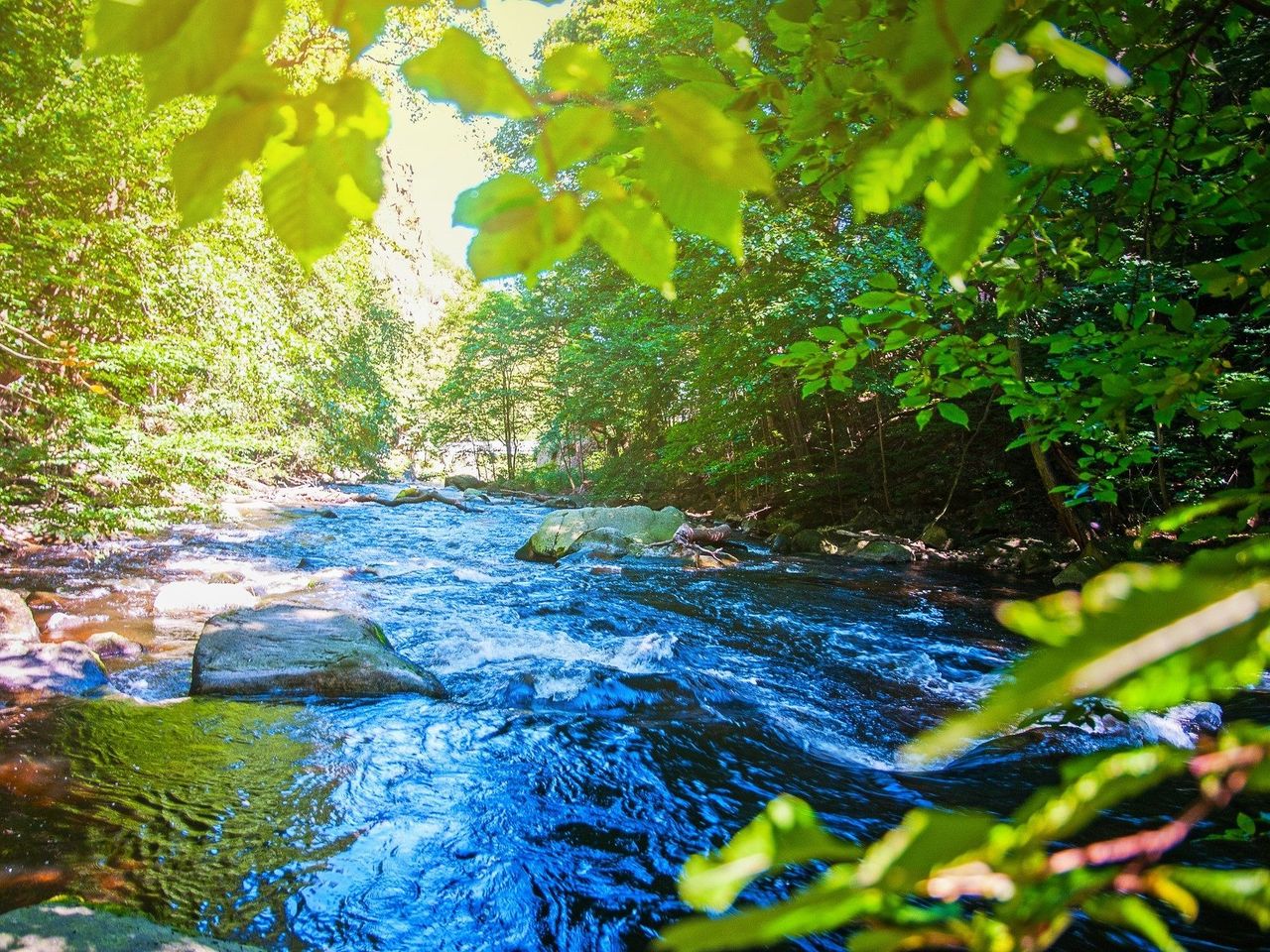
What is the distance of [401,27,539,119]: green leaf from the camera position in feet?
1.75

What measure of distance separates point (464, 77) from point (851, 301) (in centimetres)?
103

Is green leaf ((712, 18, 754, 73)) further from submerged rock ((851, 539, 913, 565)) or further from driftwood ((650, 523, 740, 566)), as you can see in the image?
submerged rock ((851, 539, 913, 565))

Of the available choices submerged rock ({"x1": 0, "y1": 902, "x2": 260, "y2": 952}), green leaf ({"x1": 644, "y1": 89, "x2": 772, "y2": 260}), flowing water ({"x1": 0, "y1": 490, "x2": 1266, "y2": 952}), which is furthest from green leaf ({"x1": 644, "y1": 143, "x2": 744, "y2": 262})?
flowing water ({"x1": 0, "y1": 490, "x2": 1266, "y2": 952})

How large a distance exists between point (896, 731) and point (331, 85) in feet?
13.7

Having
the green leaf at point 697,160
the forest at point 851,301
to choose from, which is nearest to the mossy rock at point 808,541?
the forest at point 851,301

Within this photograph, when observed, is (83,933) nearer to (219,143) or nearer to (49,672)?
(219,143)

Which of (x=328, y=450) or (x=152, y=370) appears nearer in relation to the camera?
(x=152, y=370)

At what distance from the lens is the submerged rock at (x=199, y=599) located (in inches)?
228

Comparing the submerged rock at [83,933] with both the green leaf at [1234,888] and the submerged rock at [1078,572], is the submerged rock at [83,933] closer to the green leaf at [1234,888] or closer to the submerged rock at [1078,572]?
the green leaf at [1234,888]

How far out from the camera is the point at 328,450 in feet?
55.0

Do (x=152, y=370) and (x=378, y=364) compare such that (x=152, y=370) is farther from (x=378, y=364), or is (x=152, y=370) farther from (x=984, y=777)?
(x=378, y=364)

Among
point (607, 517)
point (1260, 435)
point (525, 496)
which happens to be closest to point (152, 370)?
point (607, 517)

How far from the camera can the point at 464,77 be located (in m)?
Result: 0.54

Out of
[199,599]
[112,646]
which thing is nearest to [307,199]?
[112,646]
